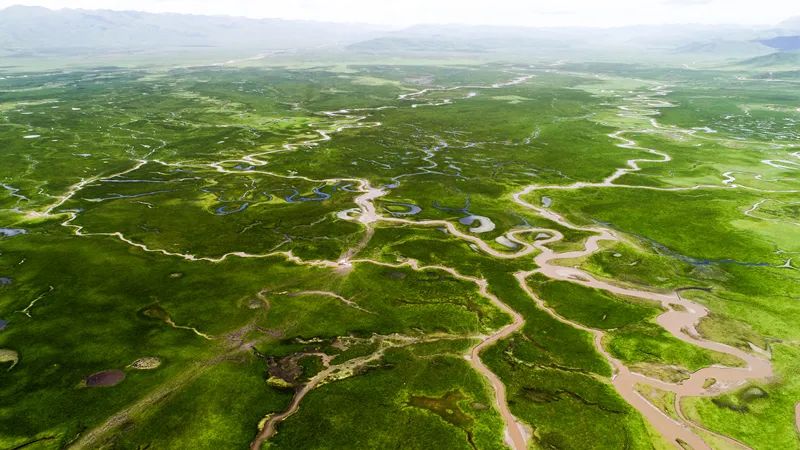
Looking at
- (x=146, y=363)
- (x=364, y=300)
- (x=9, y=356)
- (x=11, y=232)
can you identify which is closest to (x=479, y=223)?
(x=364, y=300)

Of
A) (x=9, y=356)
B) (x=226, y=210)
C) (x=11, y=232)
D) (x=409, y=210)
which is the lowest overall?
(x=409, y=210)

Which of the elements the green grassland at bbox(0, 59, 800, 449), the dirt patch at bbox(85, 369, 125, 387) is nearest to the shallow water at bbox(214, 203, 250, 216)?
the green grassland at bbox(0, 59, 800, 449)

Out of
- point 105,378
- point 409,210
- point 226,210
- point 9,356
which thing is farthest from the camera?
point 409,210

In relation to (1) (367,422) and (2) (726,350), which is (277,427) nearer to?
(1) (367,422)

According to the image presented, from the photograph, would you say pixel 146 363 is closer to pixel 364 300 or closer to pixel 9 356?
pixel 9 356

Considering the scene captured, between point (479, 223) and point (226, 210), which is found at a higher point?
point (226, 210)

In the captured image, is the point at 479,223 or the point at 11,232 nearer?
the point at 11,232

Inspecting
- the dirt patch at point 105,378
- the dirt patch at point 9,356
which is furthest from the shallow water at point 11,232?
the dirt patch at point 105,378

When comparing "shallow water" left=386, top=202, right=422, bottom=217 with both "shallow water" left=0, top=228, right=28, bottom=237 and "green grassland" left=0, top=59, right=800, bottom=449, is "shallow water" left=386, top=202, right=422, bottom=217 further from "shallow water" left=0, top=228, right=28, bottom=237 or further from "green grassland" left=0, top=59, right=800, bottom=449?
"shallow water" left=0, top=228, right=28, bottom=237
